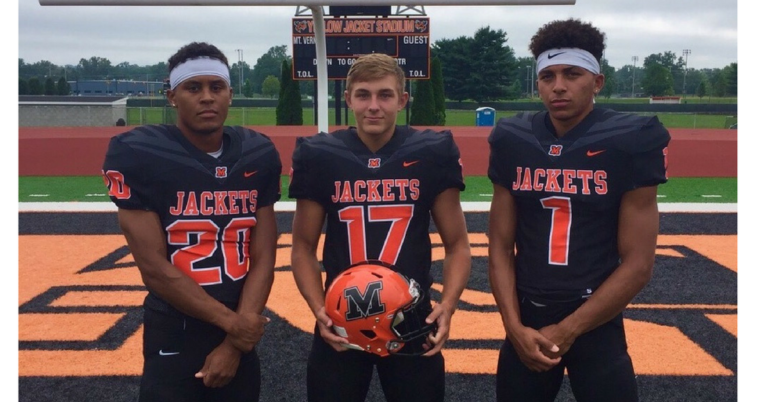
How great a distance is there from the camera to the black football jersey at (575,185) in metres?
2.69

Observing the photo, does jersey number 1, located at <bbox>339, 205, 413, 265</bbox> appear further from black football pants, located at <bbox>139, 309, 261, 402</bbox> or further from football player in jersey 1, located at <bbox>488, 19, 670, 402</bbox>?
black football pants, located at <bbox>139, 309, 261, 402</bbox>

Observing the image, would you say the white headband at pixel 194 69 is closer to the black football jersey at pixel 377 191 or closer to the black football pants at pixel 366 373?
the black football jersey at pixel 377 191

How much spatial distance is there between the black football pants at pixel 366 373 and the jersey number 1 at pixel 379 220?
41cm

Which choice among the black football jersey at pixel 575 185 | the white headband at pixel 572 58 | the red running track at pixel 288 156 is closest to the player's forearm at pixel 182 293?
the black football jersey at pixel 575 185

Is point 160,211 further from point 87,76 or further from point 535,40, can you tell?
point 87,76

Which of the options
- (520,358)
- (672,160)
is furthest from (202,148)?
(672,160)

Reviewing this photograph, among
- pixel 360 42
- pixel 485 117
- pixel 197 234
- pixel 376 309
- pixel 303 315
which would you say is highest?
pixel 360 42

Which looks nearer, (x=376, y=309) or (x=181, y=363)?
(x=376, y=309)

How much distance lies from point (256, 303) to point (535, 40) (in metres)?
1.66

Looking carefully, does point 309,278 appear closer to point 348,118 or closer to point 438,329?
point 438,329

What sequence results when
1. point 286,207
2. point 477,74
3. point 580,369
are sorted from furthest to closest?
1. point 477,74
2. point 286,207
3. point 580,369

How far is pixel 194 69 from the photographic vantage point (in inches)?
109

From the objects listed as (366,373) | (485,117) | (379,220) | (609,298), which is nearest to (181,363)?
Answer: (366,373)

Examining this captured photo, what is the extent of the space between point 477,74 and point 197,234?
5545cm
